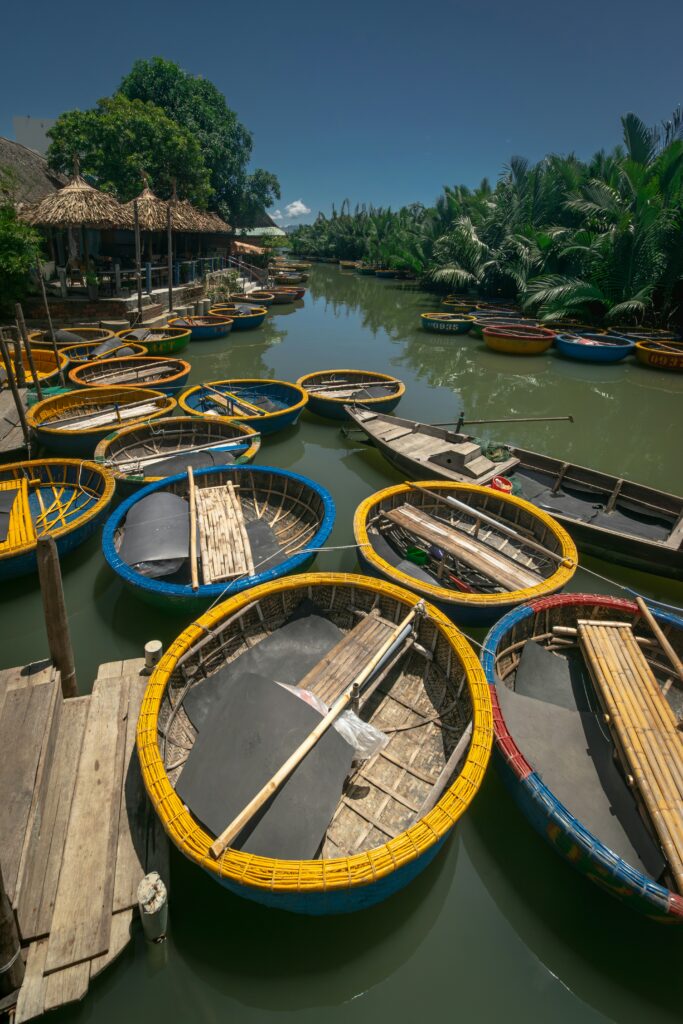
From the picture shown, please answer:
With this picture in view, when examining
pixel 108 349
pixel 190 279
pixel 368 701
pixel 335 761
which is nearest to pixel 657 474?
pixel 368 701

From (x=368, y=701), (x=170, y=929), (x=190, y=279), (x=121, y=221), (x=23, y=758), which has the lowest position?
(x=170, y=929)

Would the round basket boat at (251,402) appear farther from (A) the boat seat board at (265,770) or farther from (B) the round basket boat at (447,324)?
(B) the round basket boat at (447,324)

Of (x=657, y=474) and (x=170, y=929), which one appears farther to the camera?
(x=657, y=474)

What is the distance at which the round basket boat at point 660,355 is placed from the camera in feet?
66.3

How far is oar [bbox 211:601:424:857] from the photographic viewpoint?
321 cm

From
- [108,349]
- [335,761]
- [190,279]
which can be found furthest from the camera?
[190,279]

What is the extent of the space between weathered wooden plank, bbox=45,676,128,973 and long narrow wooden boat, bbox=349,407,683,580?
6675mm

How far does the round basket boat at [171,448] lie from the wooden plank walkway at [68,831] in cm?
452

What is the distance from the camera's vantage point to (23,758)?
358 centimetres

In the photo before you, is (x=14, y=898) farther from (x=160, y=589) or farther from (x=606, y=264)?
(x=606, y=264)

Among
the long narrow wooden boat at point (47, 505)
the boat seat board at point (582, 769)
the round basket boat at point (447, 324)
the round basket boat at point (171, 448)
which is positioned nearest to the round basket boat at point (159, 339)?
the round basket boat at point (171, 448)

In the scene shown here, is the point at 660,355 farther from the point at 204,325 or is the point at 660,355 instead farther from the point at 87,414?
the point at 87,414

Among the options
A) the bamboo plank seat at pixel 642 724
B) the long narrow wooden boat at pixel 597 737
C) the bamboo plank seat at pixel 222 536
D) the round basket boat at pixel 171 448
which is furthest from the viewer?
the round basket boat at pixel 171 448

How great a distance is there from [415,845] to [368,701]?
190cm
